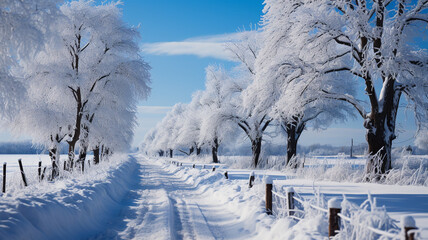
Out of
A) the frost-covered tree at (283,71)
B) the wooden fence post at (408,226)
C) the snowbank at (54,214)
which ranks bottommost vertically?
the snowbank at (54,214)

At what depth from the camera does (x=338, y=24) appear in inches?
461

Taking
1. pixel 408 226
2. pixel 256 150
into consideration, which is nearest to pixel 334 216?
pixel 408 226

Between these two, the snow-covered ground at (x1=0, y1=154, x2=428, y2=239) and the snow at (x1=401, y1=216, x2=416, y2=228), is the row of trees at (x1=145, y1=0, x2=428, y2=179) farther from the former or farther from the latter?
the snow at (x1=401, y1=216, x2=416, y2=228)

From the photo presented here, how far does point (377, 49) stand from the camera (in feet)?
38.8

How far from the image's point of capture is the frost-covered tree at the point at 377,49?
11.1 m

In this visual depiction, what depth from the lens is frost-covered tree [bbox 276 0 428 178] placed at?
11078 millimetres

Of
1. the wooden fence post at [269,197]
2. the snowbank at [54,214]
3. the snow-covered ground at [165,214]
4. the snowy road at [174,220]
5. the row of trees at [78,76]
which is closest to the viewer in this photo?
the snowbank at [54,214]

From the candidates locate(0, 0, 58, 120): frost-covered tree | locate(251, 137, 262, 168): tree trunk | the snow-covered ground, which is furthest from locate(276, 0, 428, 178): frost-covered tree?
locate(251, 137, 262, 168): tree trunk

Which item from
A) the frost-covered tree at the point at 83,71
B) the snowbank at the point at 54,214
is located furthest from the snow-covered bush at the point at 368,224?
the frost-covered tree at the point at 83,71

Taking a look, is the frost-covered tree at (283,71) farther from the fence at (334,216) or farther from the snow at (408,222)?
the snow at (408,222)

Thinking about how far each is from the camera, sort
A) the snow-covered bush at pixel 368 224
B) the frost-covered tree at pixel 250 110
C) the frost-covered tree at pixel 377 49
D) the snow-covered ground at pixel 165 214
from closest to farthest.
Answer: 1. the snow-covered bush at pixel 368 224
2. the snow-covered ground at pixel 165 214
3. the frost-covered tree at pixel 377 49
4. the frost-covered tree at pixel 250 110

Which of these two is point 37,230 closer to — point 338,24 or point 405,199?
point 405,199

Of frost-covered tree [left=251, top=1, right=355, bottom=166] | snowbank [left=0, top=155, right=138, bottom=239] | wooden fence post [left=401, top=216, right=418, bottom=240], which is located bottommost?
snowbank [left=0, top=155, right=138, bottom=239]

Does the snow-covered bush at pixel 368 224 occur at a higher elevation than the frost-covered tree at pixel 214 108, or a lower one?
lower
